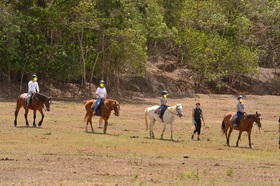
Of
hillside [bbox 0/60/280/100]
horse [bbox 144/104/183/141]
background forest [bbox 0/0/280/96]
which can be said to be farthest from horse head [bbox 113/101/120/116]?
hillside [bbox 0/60/280/100]

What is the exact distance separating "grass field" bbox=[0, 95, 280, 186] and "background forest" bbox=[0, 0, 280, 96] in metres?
14.3

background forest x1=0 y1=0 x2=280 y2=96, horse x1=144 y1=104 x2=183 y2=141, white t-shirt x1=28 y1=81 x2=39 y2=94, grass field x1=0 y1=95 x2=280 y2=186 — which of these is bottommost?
grass field x1=0 y1=95 x2=280 y2=186

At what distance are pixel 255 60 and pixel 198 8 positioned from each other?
767 cm

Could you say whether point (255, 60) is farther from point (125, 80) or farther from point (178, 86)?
point (125, 80)

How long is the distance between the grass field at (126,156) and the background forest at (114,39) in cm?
1427

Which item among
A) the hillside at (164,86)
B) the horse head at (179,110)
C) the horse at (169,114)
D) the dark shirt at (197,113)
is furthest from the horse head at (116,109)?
the hillside at (164,86)

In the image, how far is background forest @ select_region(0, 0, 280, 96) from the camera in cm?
5103

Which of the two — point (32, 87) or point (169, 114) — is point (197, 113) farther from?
point (32, 87)

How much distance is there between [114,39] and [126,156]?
31.2m

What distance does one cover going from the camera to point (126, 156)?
2156 cm

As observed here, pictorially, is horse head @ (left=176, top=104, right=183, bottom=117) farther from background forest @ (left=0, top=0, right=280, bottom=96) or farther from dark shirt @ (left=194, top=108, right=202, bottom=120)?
background forest @ (left=0, top=0, right=280, bottom=96)

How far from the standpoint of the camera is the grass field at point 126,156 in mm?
16844

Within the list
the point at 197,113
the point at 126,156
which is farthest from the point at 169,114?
the point at 126,156

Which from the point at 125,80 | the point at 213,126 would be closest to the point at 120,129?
the point at 213,126
